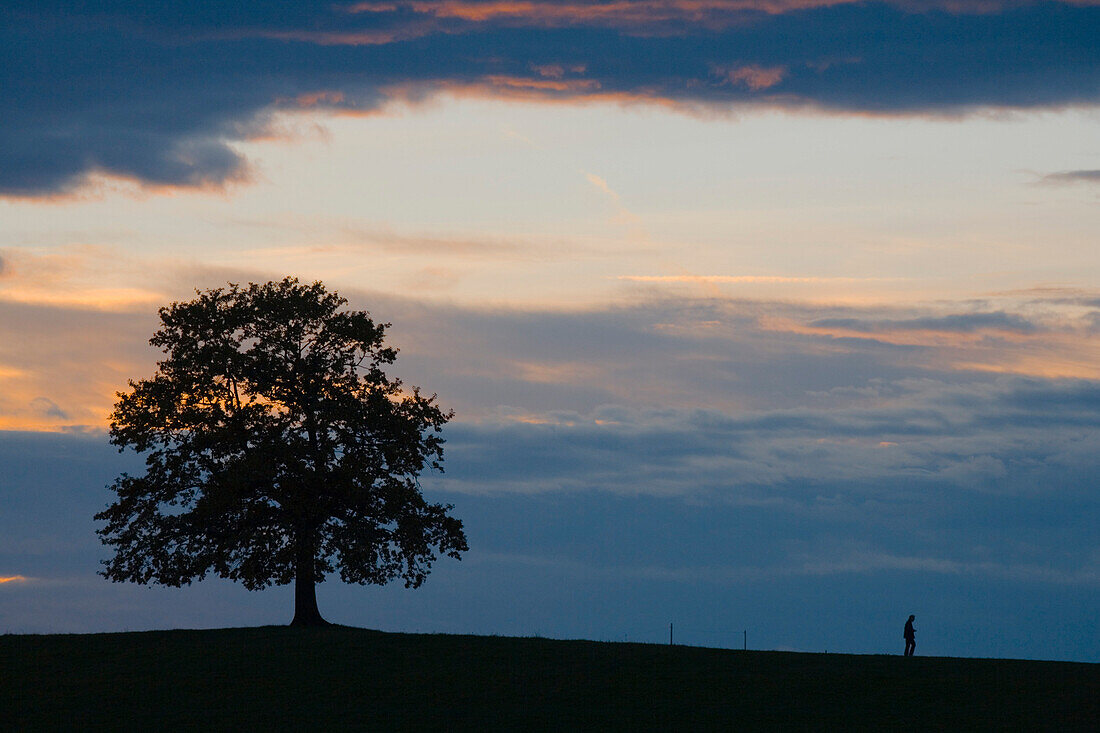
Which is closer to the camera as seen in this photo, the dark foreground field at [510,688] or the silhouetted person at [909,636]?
the dark foreground field at [510,688]

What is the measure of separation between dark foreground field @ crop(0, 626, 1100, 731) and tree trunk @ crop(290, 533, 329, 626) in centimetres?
479

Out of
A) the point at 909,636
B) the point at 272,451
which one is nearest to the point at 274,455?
the point at 272,451

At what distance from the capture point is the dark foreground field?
35531 millimetres

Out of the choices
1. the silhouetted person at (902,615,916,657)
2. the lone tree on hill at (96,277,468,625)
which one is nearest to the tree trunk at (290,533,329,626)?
the lone tree on hill at (96,277,468,625)

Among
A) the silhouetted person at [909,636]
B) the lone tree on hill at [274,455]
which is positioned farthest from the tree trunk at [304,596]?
the silhouetted person at [909,636]

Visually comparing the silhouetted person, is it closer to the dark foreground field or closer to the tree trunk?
the dark foreground field

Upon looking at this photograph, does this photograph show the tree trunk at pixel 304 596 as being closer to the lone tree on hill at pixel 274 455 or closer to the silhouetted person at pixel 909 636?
the lone tree on hill at pixel 274 455

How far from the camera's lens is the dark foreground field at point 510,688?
35.5 meters

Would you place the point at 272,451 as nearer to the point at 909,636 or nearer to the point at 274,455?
the point at 274,455

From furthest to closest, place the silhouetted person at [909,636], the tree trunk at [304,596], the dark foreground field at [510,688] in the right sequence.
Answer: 1. the tree trunk at [304,596]
2. the silhouetted person at [909,636]
3. the dark foreground field at [510,688]

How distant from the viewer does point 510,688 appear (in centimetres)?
4019

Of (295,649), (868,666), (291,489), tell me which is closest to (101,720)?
(295,649)

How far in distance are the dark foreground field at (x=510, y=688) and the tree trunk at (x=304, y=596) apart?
479 cm

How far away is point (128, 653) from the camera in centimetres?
4841
